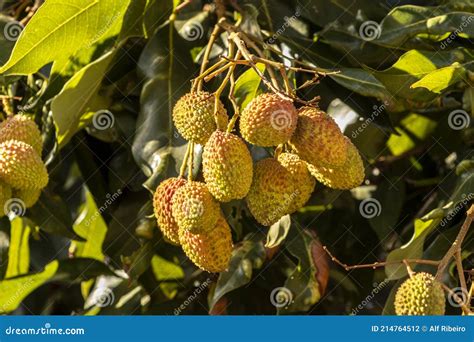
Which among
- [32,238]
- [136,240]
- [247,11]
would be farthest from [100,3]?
[32,238]

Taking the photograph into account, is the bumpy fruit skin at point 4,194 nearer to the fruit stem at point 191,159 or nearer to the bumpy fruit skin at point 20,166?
the bumpy fruit skin at point 20,166

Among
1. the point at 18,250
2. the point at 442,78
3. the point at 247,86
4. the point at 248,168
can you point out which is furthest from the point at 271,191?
the point at 18,250

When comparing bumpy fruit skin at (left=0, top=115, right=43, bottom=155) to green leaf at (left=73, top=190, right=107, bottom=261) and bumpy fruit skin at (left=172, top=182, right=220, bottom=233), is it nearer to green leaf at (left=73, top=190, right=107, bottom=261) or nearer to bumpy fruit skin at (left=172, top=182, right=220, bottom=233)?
green leaf at (left=73, top=190, right=107, bottom=261)

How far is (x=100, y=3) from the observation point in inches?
72.7

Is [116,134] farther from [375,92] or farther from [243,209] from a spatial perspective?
[375,92]

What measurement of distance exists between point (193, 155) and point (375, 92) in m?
0.34

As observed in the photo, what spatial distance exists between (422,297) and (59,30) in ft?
2.57

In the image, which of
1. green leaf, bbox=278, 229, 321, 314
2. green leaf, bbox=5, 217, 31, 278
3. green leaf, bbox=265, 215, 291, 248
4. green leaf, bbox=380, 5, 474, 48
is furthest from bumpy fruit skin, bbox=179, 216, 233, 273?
green leaf, bbox=5, 217, 31, 278

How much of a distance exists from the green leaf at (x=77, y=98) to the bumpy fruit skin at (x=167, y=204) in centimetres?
30

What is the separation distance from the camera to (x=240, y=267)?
1979mm

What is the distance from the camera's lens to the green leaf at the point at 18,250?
7.20 ft

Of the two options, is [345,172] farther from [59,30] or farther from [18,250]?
[18,250]

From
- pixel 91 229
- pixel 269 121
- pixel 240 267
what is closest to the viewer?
pixel 269 121

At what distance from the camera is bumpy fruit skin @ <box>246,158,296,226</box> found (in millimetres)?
1572
